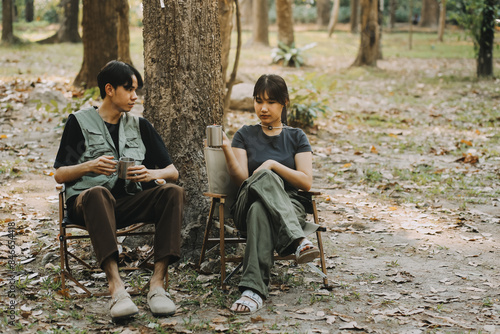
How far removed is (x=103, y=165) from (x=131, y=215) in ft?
1.35

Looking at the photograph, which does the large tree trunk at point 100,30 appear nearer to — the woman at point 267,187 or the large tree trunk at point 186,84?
the large tree trunk at point 186,84

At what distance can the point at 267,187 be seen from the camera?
4.14m

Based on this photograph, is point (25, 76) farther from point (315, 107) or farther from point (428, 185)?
point (428, 185)

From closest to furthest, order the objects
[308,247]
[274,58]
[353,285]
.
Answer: [308,247], [353,285], [274,58]

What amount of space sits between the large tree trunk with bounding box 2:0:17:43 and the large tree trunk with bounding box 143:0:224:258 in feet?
53.5

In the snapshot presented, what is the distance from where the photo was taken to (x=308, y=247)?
3.95 m

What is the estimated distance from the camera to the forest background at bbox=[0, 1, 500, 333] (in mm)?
3834

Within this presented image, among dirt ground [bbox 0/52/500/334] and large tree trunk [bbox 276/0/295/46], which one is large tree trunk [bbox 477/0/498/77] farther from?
large tree trunk [bbox 276/0/295/46]

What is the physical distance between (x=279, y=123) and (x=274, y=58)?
13554 mm

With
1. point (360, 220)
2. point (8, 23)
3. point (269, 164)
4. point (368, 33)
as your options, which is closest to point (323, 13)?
point (368, 33)

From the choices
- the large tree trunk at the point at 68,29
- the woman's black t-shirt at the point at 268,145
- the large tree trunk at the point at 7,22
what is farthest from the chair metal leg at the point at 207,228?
the large tree trunk at the point at 68,29

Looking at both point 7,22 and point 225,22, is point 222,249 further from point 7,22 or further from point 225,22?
point 7,22

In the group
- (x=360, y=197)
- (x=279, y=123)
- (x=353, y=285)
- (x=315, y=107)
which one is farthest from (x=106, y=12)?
(x=353, y=285)

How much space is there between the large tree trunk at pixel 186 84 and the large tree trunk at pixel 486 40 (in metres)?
10.8
